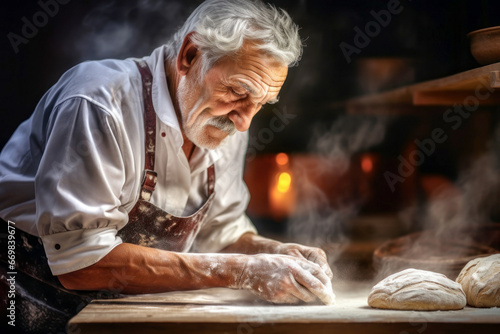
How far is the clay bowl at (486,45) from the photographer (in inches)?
85.9

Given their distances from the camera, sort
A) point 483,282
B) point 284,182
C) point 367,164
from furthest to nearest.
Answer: point 284,182 → point 367,164 → point 483,282

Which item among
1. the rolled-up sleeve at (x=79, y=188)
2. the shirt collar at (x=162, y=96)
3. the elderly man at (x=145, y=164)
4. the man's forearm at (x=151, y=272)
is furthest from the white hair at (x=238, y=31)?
the man's forearm at (x=151, y=272)

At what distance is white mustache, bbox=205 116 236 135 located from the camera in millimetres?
2107

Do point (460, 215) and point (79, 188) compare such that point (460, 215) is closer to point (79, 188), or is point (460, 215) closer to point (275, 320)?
point (275, 320)

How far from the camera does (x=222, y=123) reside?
2.12 meters

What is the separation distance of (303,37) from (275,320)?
2.10 metres

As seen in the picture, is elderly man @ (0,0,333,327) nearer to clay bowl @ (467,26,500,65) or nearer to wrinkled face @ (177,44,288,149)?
wrinkled face @ (177,44,288,149)

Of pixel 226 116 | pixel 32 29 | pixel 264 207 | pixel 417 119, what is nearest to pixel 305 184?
pixel 264 207

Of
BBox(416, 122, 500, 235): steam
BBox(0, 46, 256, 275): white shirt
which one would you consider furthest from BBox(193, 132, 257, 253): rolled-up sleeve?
BBox(416, 122, 500, 235): steam

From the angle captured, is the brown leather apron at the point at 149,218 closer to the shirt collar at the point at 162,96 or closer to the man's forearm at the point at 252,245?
the shirt collar at the point at 162,96

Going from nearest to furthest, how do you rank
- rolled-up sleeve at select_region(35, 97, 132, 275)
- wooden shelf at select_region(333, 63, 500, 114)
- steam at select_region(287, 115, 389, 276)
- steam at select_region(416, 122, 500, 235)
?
rolled-up sleeve at select_region(35, 97, 132, 275), wooden shelf at select_region(333, 63, 500, 114), steam at select_region(416, 122, 500, 235), steam at select_region(287, 115, 389, 276)

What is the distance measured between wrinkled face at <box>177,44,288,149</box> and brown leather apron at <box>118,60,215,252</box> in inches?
6.0

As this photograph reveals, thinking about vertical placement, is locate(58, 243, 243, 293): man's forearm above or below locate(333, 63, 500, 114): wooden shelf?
below

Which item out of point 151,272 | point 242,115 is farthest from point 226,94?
point 151,272
